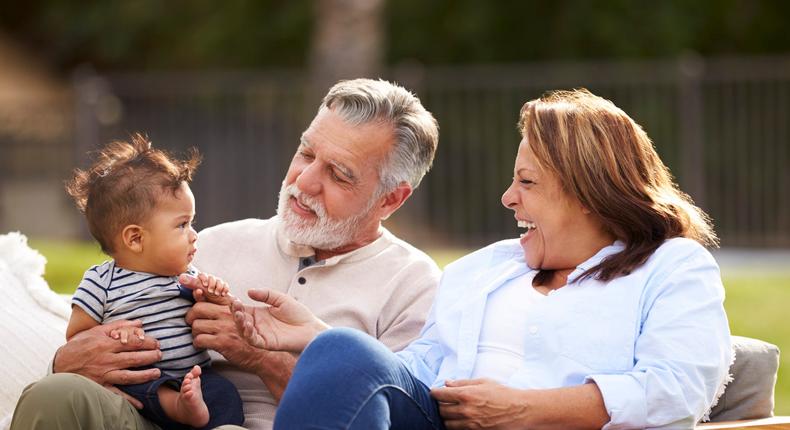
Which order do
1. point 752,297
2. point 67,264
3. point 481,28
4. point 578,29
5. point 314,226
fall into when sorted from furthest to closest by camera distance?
point 481,28, point 578,29, point 67,264, point 752,297, point 314,226

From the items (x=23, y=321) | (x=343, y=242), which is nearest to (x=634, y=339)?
(x=343, y=242)

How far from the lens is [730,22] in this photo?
14805mm

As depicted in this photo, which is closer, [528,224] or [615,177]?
[615,177]

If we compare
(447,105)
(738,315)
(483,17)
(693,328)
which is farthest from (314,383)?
(483,17)

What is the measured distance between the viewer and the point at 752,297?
809 centimetres

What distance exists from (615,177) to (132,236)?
1307 millimetres

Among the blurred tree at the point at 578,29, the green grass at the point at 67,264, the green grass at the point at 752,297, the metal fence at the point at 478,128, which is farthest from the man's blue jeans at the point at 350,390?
the blurred tree at the point at 578,29

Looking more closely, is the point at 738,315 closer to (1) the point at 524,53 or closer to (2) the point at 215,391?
(2) the point at 215,391

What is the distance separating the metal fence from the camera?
11938 mm

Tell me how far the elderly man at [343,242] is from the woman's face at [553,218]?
53cm

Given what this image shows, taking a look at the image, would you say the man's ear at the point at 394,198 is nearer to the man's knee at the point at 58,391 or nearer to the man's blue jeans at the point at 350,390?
the man's blue jeans at the point at 350,390

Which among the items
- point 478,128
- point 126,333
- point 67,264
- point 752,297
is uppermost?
point 126,333

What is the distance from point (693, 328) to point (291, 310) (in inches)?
44.4

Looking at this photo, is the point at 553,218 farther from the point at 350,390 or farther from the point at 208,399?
the point at 208,399
